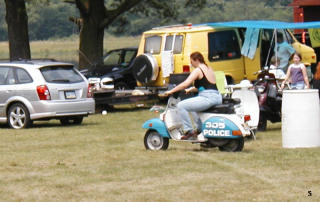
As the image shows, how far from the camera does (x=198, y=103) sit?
13703 millimetres

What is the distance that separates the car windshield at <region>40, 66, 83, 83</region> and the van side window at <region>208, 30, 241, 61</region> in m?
4.55

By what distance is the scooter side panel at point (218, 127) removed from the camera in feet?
Result: 44.4

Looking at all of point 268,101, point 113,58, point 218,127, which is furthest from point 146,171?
point 113,58

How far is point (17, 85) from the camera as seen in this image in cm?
1905

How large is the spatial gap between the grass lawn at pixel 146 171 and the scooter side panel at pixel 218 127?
29 cm

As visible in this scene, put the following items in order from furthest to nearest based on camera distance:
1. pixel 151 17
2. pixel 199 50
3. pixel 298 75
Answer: pixel 151 17 < pixel 199 50 < pixel 298 75

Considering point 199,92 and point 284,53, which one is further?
point 284,53

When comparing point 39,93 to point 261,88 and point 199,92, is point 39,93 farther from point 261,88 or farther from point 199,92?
point 199,92

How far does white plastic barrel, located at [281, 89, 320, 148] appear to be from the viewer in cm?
1430

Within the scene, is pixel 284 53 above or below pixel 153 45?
below

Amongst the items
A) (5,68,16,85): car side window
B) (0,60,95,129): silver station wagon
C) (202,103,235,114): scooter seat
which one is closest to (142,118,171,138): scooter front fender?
(202,103,235,114): scooter seat

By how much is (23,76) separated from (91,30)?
11852 mm

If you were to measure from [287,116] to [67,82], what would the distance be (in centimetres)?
616

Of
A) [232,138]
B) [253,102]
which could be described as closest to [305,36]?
[253,102]
